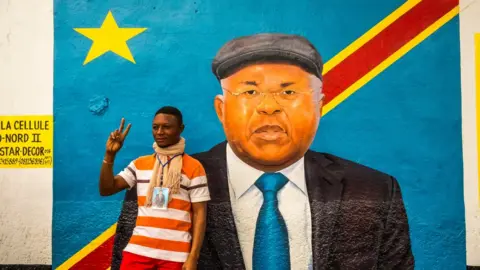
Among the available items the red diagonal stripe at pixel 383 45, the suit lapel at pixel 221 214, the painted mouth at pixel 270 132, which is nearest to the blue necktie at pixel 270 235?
the suit lapel at pixel 221 214

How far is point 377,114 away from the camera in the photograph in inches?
138

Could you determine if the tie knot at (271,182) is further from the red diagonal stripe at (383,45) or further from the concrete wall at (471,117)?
the concrete wall at (471,117)

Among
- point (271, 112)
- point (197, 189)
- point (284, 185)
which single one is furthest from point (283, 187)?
point (197, 189)

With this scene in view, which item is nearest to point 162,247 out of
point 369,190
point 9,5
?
point 369,190

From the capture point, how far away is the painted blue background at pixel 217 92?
3.49 meters

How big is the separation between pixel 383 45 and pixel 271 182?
1.55 metres

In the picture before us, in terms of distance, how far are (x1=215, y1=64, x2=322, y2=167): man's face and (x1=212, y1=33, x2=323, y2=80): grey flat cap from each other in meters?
0.07

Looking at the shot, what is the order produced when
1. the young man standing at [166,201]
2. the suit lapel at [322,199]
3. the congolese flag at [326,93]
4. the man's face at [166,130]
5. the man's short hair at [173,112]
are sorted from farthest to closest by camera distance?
the congolese flag at [326,93], the suit lapel at [322,199], the man's short hair at [173,112], the man's face at [166,130], the young man standing at [166,201]

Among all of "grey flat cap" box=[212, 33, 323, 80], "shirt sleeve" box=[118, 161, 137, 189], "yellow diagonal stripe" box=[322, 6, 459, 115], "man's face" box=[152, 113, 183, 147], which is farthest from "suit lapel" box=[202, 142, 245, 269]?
"yellow diagonal stripe" box=[322, 6, 459, 115]

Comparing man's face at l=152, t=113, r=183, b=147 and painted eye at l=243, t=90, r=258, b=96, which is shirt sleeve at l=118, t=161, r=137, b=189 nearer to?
man's face at l=152, t=113, r=183, b=147

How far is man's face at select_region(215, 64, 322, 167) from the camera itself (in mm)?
3398

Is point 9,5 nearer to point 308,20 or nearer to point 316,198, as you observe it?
point 308,20

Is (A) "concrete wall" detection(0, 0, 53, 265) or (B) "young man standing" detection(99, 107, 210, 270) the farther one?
(A) "concrete wall" detection(0, 0, 53, 265)

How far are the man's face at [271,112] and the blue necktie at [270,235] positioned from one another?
8.1 inches
